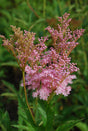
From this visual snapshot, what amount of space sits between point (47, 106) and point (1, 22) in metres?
2.63

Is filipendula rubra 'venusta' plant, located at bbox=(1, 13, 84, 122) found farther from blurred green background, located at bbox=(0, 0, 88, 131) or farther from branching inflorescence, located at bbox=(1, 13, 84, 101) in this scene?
blurred green background, located at bbox=(0, 0, 88, 131)

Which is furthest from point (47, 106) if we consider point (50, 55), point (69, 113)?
point (69, 113)

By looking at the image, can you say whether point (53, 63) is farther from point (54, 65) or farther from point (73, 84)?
point (73, 84)

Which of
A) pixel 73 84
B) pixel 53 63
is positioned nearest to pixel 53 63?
pixel 53 63

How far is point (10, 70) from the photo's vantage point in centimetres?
284

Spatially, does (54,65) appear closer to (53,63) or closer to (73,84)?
(53,63)

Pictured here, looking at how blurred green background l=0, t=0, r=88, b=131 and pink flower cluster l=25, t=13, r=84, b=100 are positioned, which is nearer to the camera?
pink flower cluster l=25, t=13, r=84, b=100

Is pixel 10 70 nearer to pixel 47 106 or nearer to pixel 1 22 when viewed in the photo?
pixel 1 22

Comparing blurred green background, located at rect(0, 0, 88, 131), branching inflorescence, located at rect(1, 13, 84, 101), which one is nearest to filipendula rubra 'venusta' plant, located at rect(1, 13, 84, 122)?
branching inflorescence, located at rect(1, 13, 84, 101)

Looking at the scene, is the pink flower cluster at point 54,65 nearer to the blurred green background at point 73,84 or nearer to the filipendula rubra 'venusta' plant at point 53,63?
the filipendula rubra 'venusta' plant at point 53,63

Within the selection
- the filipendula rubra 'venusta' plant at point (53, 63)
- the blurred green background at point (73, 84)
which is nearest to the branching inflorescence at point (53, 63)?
the filipendula rubra 'venusta' plant at point (53, 63)

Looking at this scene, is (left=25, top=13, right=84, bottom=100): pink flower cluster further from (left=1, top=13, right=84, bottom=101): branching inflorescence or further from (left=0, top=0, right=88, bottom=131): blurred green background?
(left=0, top=0, right=88, bottom=131): blurred green background

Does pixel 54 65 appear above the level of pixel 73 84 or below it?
below

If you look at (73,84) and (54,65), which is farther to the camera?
(73,84)
